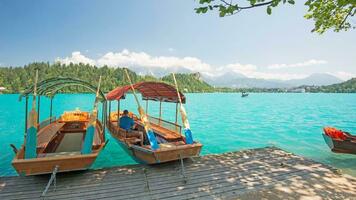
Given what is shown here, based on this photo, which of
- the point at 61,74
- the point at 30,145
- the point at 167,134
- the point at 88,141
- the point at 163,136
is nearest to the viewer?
the point at 30,145

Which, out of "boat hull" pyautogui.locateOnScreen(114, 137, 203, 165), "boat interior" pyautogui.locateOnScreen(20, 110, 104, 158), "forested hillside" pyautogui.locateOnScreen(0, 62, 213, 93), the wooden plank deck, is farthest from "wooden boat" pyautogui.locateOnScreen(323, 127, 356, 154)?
"forested hillside" pyautogui.locateOnScreen(0, 62, 213, 93)

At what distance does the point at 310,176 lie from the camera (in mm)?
6180

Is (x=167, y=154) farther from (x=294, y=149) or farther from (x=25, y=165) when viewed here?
(x=294, y=149)

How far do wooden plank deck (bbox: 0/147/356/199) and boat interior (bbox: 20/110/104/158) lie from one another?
109cm

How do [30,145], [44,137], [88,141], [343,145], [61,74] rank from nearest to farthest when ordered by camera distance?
[30,145]
[88,141]
[44,137]
[343,145]
[61,74]

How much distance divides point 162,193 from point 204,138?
14210 millimetres

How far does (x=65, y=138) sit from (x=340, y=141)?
1344cm

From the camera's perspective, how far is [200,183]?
222 inches

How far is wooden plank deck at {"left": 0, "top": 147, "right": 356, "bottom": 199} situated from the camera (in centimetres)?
Answer: 503

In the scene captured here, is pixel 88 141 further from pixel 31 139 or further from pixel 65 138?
pixel 65 138

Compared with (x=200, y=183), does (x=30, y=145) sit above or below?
above

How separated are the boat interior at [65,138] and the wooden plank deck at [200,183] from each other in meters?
1.09

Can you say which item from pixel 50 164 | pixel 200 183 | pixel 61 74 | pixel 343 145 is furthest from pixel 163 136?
pixel 61 74

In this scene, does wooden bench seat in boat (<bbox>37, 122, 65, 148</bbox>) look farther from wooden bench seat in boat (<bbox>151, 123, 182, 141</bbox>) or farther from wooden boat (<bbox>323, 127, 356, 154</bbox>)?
wooden boat (<bbox>323, 127, 356, 154</bbox>)
